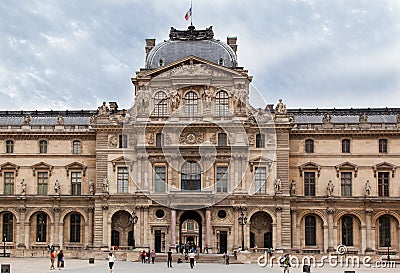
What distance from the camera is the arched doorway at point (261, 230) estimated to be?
79.2m

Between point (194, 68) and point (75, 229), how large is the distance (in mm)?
22682

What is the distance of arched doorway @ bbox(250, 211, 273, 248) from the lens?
79.2 metres

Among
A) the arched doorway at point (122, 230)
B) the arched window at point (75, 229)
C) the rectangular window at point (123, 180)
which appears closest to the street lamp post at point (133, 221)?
the arched doorway at point (122, 230)

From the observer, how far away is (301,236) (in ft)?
264

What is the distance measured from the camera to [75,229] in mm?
83000

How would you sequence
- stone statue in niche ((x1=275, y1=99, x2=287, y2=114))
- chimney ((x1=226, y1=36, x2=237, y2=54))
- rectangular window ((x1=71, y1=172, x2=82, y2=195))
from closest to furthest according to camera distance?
stone statue in niche ((x1=275, y1=99, x2=287, y2=114)), rectangular window ((x1=71, y1=172, x2=82, y2=195)), chimney ((x1=226, y1=36, x2=237, y2=54))

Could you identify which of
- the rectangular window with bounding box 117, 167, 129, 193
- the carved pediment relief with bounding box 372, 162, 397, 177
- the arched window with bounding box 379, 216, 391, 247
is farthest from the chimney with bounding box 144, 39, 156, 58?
the arched window with bounding box 379, 216, 391, 247

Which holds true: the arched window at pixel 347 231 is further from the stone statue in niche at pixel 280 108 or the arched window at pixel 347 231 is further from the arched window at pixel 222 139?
the arched window at pixel 222 139

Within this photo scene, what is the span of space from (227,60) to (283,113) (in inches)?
375

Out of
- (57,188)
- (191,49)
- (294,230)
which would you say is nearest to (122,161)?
(57,188)

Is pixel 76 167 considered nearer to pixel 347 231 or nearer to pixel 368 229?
pixel 347 231

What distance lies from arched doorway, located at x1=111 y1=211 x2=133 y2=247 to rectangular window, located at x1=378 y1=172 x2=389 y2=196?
27.7m

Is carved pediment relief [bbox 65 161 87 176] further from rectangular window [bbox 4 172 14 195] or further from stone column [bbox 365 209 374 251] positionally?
stone column [bbox 365 209 374 251]

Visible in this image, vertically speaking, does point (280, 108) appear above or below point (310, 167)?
above
